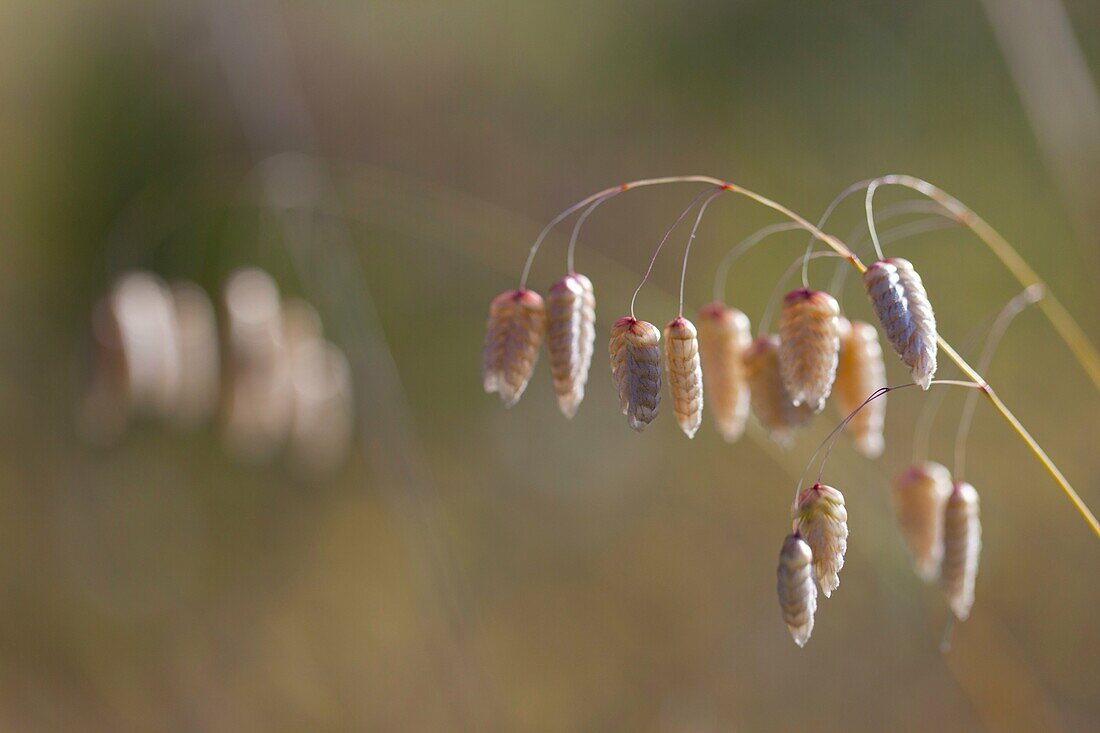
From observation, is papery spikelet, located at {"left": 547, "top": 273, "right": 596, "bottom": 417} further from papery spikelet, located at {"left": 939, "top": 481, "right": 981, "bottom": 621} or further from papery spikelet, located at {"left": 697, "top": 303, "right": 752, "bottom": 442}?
papery spikelet, located at {"left": 939, "top": 481, "right": 981, "bottom": 621}

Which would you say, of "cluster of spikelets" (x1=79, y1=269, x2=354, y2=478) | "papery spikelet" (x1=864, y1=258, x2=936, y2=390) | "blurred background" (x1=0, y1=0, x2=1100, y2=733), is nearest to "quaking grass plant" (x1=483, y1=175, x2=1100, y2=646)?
"papery spikelet" (x1=864, y1=258, x2=936, y2=390)

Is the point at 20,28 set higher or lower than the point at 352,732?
higher

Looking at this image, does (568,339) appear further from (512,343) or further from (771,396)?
(771,396)

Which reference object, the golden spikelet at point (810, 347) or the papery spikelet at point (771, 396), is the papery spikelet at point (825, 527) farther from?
the papery spikelet at point (771, 396)

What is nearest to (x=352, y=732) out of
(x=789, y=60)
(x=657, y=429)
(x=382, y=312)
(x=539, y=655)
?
(x=539, y=655)

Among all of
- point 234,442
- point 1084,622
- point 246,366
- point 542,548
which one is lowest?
point 1084,622

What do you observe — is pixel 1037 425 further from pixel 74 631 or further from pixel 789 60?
pixel 74 631

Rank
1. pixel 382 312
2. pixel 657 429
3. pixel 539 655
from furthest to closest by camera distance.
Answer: pixel 382 312, pixel 657 429, pixel 539 655
